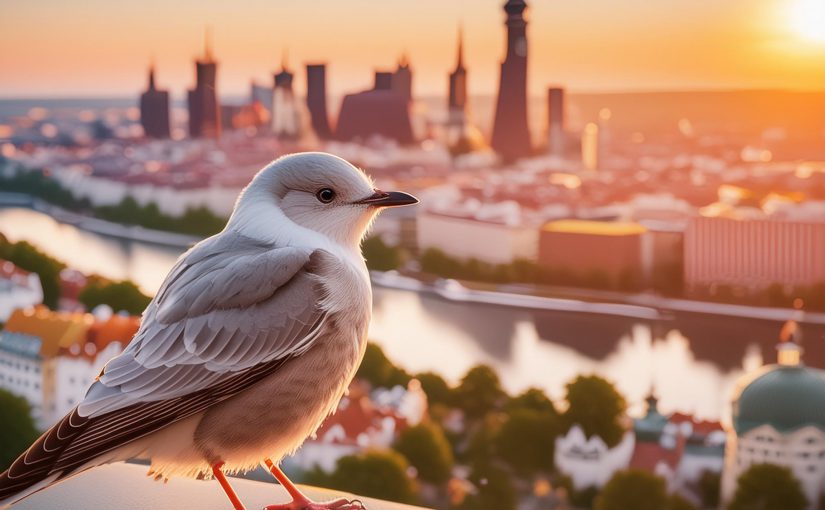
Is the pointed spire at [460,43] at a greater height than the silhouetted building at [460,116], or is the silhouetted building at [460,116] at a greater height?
the pointed spire at [460,43]

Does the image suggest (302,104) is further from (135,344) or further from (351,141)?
(135,344)

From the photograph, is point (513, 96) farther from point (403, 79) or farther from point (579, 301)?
point (579, 301)

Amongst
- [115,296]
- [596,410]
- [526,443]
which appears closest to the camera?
[526,443]

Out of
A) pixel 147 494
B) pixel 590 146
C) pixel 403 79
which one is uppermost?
pixel 403 79

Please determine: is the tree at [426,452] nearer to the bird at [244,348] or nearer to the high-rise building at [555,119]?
the high-rise building at [555,119]

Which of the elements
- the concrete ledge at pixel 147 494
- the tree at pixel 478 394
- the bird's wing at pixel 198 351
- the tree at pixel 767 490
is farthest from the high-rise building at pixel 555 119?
the bird's wing at pixel 198 351

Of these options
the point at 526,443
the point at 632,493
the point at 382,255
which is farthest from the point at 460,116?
the point at 632,493

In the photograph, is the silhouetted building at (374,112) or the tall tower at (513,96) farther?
the silhouetted building at (374,112)
